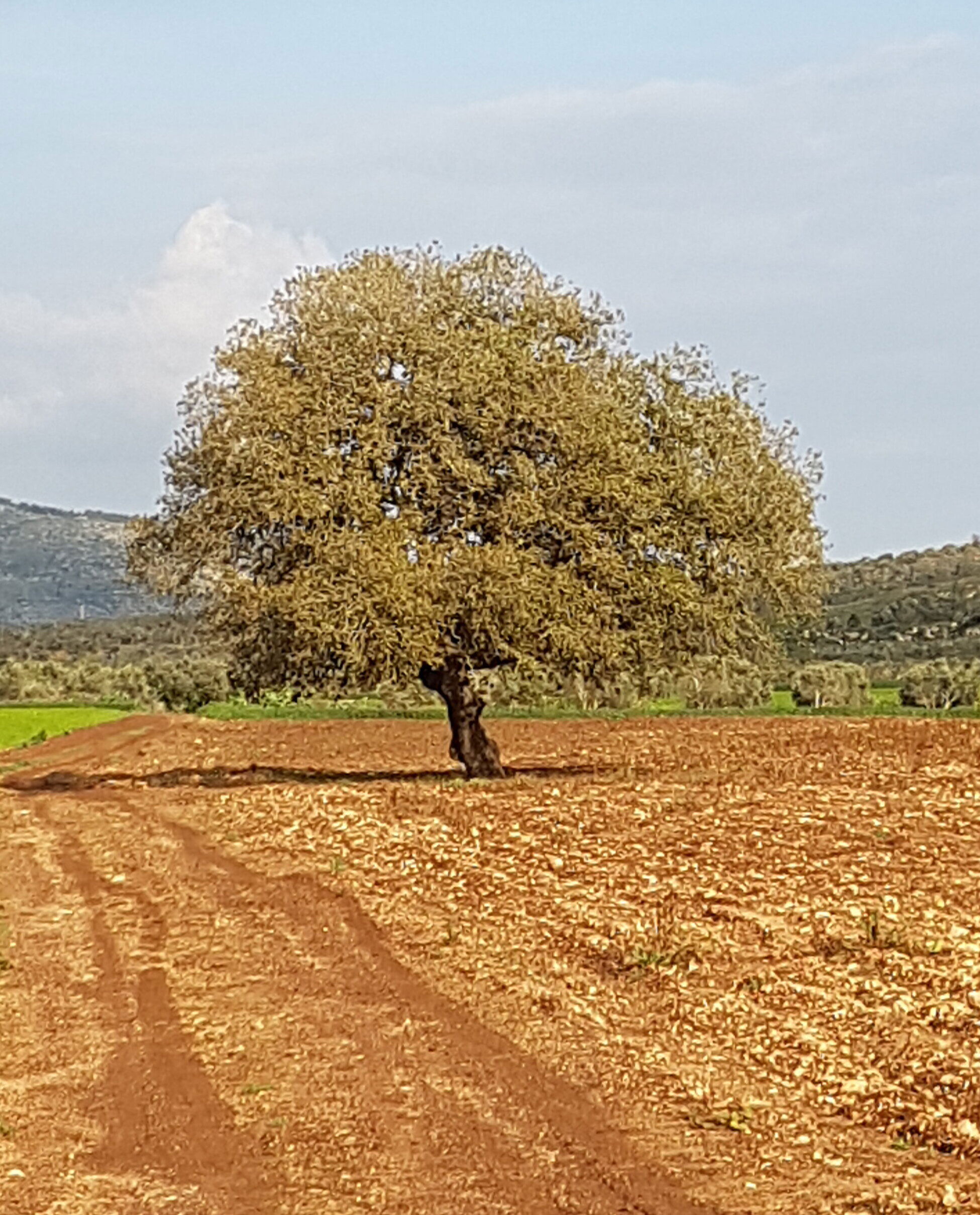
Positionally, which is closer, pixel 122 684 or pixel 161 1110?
pixel 161 1110

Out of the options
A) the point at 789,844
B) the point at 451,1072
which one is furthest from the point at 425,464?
the point at 451,1072

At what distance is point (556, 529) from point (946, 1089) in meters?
19.3

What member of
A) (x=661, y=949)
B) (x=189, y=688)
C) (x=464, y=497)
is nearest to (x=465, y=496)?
(x=464, y=497)

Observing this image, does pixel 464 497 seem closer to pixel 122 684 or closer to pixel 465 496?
pixel 465 496

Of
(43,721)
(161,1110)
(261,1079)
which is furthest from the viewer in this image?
(43,721)

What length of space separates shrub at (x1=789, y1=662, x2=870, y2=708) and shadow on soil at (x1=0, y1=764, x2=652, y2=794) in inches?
1423

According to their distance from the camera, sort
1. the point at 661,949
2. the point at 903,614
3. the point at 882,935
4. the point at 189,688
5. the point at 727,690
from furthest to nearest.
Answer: the point at 903,614 < the point at 189,688 < the point at 727,690 < the point at 661,949 < the point at 882,935

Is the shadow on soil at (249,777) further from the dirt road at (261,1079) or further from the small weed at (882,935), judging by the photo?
the small weed at (882,935)

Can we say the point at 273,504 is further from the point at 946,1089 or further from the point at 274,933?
the point at 946,1089

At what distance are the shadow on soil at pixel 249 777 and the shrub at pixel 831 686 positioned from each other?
3614 centimetres

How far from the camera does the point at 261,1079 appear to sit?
1118 centimetres

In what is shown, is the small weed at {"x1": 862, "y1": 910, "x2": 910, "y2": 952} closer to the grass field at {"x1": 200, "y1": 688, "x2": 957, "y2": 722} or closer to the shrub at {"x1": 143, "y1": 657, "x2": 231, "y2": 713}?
the grass field at {"x1": 200, "y1": 688, "x2": 957, "y2": 722}

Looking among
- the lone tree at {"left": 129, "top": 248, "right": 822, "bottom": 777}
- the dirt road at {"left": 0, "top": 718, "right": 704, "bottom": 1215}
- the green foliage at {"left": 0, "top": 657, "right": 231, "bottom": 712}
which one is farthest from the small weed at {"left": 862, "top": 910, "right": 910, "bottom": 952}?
the green foliage at {"left": 0, "top": 657, "right": 231, "bottom": 712}

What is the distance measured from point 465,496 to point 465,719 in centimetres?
478
